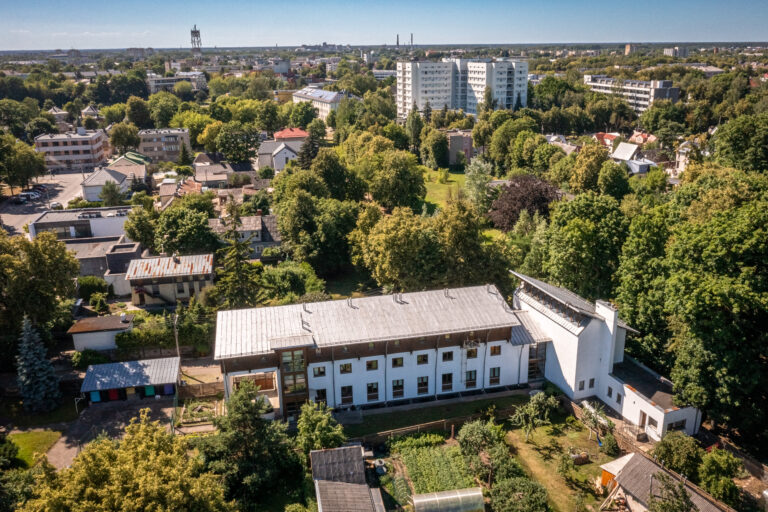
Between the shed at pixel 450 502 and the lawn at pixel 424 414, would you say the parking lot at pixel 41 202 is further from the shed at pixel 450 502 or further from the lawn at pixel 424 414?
A: the shed at pixel 450 502

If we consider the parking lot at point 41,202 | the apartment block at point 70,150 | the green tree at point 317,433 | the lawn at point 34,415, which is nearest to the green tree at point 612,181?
the green tree at point 317,433

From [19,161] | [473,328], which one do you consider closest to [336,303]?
[473,328]

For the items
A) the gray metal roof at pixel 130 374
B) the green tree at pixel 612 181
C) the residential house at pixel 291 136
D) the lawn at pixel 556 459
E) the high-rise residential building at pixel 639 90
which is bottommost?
the lawn at pixel 556 459

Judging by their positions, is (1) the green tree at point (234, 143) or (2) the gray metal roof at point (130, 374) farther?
(1) the green tree at point (234, 143)

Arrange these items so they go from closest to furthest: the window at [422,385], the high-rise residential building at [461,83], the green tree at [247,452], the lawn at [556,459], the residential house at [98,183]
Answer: the green tree at [247,452] → the lawn at [556,459] → the window at [422,385] → the residential house at [98,183] → the high-rise residential building at [461,83]

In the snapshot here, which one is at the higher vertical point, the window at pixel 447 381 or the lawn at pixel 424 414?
the window at pixel 447 381

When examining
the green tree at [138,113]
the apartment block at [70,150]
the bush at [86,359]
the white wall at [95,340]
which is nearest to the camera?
the bush at [86,359]
